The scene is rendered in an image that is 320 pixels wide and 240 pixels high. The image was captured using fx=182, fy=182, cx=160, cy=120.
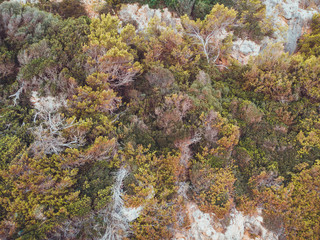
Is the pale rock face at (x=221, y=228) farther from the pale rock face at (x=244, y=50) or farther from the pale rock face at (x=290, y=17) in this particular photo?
the pale rock face at (x=290, y=17)

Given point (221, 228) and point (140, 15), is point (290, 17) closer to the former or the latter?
point (140, 15)

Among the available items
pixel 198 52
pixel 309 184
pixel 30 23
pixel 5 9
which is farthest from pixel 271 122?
pixel 5 9

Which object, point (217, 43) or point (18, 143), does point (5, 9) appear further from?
point (217, 43)

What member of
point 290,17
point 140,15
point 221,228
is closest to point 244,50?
point 290,17

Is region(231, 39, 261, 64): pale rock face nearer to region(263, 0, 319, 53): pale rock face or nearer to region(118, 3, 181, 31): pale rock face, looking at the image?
region(263, 0, 319, 53): pale rock face

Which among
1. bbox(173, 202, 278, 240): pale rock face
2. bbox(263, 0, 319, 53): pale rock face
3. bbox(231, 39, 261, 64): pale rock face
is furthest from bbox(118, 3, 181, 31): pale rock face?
bbox(173, 202, 278, 240): pale rock face
